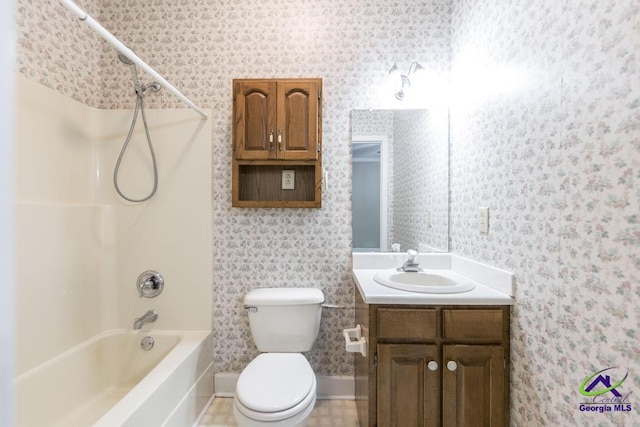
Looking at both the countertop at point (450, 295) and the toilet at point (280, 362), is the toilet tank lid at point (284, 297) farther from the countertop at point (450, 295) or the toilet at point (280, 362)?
the countertop at point (450, 295)

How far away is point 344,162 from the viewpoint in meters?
1.97

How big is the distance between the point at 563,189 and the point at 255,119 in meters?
1.55

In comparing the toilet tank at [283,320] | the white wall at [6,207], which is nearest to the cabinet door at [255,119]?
the toilet tank at [283,320]

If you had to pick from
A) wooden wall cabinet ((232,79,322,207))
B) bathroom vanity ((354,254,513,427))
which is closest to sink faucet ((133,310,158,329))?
wooden wall cabinet ((232,79,322,207))

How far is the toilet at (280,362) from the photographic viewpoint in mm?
1269

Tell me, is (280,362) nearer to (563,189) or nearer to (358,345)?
(358,345)

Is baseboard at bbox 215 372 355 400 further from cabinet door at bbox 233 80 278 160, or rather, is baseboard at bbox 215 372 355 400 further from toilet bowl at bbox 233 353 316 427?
cabinet door at bbox 233 80 278 160

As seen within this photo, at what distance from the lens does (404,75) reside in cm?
192

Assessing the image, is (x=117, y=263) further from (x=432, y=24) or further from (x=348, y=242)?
(x=432, y=24)

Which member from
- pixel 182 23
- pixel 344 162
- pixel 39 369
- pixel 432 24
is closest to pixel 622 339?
pixel 344 162

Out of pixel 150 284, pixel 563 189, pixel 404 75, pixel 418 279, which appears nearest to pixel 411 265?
pixel 418 279

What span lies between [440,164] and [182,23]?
1.96 m

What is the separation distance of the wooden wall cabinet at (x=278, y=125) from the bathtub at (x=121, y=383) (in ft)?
3.18

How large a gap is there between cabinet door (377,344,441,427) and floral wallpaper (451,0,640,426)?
347mm
